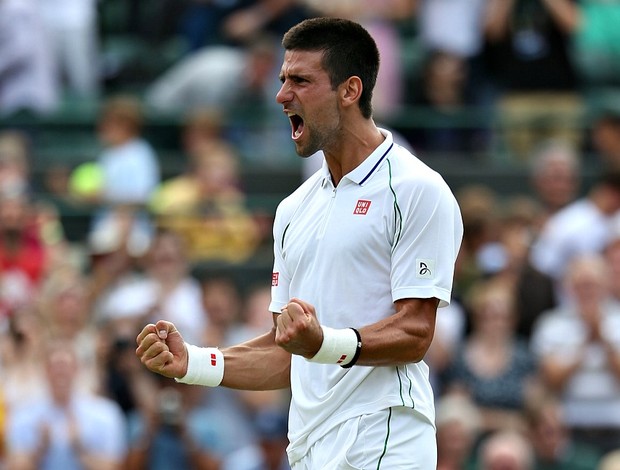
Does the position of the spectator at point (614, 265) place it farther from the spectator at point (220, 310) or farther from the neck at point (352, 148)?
the neck at point (352, 148)

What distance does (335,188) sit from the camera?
17.3 ft

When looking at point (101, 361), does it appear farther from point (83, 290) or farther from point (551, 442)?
point (551, 442)

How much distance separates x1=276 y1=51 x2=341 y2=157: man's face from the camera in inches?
202

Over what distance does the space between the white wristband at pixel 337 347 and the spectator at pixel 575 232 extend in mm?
6584

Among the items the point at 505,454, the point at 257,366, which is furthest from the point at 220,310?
the point at 257,366

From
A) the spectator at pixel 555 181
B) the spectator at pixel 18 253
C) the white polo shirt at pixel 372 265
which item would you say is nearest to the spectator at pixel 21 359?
the spectator at pixel 18 253

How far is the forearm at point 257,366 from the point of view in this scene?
5.37m

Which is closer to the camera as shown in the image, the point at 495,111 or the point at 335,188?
the point at 335,188

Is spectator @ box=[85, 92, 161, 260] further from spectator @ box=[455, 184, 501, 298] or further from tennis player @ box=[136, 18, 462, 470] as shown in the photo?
tennis player @ box=[136, 18, 462, 470]

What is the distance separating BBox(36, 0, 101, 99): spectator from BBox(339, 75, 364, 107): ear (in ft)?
28.1

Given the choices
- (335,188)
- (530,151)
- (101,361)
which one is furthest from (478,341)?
(335,188)

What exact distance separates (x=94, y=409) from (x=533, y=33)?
22.1 ft

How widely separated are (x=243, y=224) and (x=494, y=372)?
8.35ft

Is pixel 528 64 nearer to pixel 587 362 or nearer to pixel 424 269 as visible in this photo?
pixel 587 362
